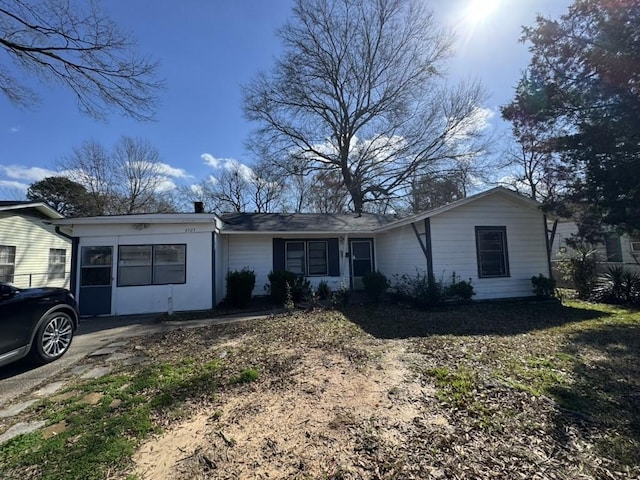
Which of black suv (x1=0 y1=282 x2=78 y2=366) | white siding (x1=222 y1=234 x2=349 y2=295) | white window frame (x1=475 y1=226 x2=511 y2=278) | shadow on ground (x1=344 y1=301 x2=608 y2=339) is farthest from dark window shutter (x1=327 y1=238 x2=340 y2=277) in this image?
black suv (x1=0 y1=282 x2=78 y2=366)

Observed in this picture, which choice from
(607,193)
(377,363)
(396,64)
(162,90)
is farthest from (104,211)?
(607,193)

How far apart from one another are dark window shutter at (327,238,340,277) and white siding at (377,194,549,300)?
2.88m

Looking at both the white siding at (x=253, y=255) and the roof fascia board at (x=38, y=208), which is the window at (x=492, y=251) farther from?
the roof fascia board at (x=38, y=208)

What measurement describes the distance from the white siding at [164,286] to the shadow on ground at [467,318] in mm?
4573

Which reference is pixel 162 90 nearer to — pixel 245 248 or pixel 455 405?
pixel 245 248

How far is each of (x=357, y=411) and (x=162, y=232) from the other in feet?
28.1

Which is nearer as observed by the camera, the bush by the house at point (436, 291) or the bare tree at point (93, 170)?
the bush by the house at point (436, 291)

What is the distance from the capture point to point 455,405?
328 cm


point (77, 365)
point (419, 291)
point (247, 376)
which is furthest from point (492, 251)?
point (77, 365)

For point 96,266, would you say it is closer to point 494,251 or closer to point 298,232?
point 298,232

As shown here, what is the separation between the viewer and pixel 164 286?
9672mm

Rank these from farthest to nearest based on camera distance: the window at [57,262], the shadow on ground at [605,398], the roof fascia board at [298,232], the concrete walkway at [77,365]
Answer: the window at [57,262] → the roof fascia board at [298,232] → the concrete walkway at [77,365] → the shadow on ground at [605,398]

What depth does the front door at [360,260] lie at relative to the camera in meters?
13.2

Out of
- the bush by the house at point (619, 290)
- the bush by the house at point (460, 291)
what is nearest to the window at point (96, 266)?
the bush by the house at point (460, 291)
